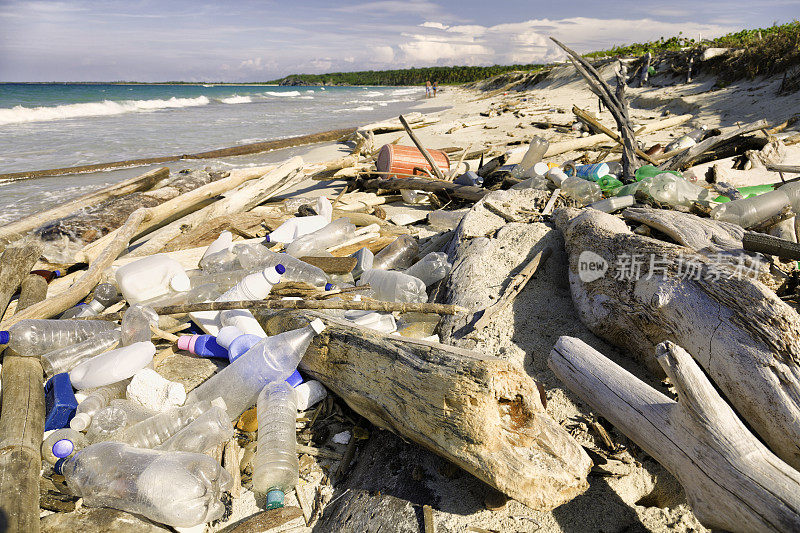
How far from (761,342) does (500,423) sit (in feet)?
3.58

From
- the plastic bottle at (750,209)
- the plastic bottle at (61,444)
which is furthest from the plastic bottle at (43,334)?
the plastic bottle at (750,209)

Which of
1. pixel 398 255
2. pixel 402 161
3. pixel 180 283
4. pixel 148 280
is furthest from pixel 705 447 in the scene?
pixel 402 161

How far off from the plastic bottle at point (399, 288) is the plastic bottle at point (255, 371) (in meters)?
1.06

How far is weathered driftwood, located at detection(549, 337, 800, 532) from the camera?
136 centimetres

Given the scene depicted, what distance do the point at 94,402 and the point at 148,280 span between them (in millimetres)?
1428

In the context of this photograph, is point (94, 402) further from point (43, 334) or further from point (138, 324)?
point (43, 334)

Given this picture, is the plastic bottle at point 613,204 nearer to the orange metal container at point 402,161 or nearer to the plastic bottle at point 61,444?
the orange metal container at point 402,161

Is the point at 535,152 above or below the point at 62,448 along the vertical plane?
above

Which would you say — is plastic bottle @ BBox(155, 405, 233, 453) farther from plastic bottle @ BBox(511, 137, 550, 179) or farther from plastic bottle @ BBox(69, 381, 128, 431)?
plastic bottle @ BBox(511, 137, 550, 179)

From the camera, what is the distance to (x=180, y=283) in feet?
11.6

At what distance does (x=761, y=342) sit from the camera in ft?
5.73

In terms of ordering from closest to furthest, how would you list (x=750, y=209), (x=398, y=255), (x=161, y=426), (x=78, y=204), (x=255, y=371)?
(x=161, y=426), (x=255, y=371), (x=750, y=209), (x=398, y=255), (x=78, y=204)

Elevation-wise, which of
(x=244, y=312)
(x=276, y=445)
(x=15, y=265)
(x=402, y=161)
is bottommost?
(x=276, y=445)

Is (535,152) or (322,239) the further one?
(535,152)
